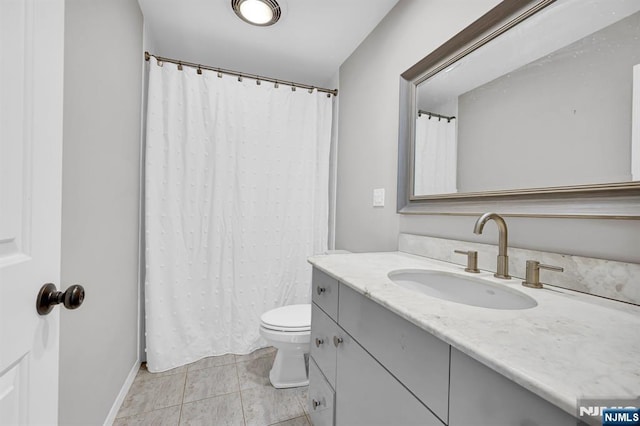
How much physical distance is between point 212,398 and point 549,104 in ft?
6.85

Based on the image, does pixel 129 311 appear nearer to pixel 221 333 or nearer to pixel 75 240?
pixel 221 333

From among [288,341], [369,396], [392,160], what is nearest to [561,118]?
[392,160]

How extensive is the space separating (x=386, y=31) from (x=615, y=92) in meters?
1.28

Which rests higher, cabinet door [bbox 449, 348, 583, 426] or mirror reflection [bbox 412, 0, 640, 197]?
mirror reflection [bbox 412, 0, 640, 197]

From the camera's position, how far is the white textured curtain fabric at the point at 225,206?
5.96 ft

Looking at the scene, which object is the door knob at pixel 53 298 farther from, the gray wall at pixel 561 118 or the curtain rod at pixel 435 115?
the curtain rod at pixel 435 115

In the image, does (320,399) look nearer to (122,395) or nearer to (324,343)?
(324,343)

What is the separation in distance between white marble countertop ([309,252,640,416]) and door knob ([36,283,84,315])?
0.68 meters

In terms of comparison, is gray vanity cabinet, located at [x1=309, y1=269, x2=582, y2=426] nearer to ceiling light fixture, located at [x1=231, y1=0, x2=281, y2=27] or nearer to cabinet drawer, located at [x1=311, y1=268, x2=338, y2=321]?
cabinet drawer, located at [x1=311, y1=268, x2=338, y2=321]

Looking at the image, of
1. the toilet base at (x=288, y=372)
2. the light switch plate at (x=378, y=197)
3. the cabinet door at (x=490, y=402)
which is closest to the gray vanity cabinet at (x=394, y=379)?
the cabinet door at (x=490, y=402)

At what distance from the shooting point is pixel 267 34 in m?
1.84

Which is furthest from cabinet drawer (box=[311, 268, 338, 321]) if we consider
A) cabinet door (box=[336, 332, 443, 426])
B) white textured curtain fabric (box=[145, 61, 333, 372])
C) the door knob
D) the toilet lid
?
white textured curtain fabric (box=[145, 61, 333, 372])

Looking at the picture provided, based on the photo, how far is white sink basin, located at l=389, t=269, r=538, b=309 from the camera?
0.84 meters

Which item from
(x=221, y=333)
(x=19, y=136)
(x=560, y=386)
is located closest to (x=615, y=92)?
(x=560, y=386)
